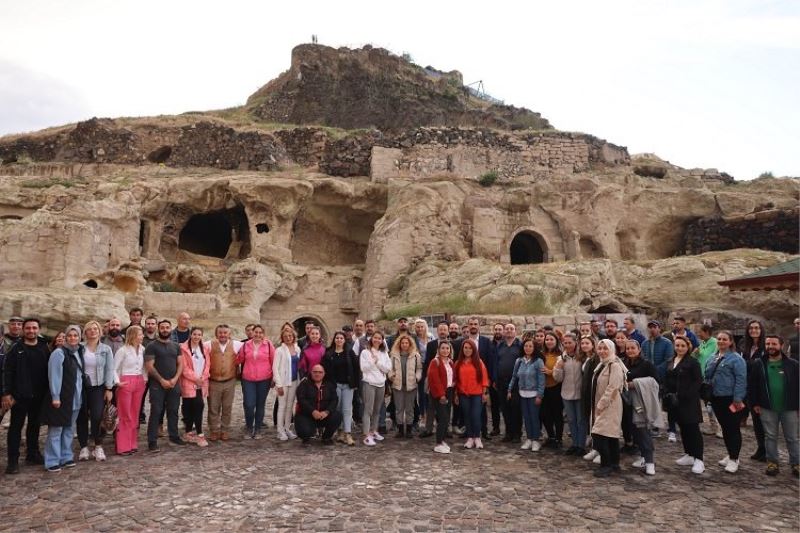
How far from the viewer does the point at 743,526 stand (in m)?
4.54

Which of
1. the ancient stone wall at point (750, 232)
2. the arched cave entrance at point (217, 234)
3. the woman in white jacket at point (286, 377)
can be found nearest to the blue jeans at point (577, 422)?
the woman in white jacket at point (286, 377)

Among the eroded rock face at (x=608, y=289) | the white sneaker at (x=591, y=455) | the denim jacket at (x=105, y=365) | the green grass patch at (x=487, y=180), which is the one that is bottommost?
the white sneaker at (x=591, y=455)

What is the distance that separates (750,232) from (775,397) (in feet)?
47.3

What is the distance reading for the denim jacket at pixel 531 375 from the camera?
22.7 feet

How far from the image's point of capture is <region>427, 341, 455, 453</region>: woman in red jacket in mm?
7008

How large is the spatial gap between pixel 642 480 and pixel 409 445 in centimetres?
280

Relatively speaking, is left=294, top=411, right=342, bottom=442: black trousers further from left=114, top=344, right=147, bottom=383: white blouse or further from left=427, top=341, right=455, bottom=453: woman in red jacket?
left=114, top=344, right=147, bottom=383: white blouse

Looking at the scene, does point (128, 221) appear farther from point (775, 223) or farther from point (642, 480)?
point (775, 223)

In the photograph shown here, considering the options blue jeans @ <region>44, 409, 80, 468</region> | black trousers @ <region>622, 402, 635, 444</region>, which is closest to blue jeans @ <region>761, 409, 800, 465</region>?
black trousers @ <region>622, 402, 635, 444</region>

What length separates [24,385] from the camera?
5855 millimetres

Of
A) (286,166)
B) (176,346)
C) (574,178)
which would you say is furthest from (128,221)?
(574,178)

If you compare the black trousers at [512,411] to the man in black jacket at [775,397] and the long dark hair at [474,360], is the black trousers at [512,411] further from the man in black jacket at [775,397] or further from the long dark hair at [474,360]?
the man in black jacket at [775,397]

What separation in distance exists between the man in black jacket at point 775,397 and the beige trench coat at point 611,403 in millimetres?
1576

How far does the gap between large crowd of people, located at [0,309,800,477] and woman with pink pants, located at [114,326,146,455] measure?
15 mm
